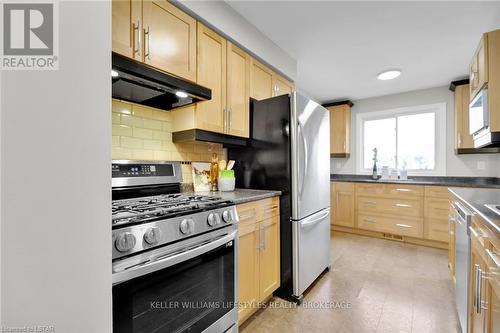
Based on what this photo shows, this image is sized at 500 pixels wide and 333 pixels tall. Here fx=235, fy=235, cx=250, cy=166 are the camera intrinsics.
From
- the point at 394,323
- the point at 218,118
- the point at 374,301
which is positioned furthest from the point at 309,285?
the point at 218,118

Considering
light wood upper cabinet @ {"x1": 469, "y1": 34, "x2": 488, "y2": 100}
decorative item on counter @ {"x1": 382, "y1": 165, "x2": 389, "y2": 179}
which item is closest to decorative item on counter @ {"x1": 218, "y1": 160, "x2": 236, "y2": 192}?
light wood upper cabinet @ {"x1": 469, "y1": 34, "x2": 488, "y2": 100}

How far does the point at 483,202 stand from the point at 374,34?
5.62ft

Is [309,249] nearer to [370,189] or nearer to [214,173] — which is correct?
[214,173]

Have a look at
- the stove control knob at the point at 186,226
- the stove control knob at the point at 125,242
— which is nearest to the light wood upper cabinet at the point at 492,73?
the stove control knob at the point at 186,226

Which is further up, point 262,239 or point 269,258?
point 262,239

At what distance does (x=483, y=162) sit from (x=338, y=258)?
104 inches

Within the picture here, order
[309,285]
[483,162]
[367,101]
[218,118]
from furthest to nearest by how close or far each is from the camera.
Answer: [367,101] → [483,162] → [309,285] → [218,118]

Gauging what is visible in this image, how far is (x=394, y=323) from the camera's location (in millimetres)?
Result: 1716

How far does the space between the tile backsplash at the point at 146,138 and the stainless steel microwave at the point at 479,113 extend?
2.27 meters

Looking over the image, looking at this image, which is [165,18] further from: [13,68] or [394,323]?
[394,323]

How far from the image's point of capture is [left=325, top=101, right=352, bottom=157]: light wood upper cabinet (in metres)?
4.42

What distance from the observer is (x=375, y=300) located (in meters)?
2.01

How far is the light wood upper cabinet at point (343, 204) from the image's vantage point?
396cm

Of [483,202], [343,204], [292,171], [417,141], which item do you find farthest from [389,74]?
[292,171]
